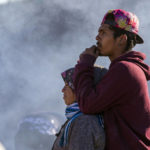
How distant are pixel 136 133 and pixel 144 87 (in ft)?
0.93

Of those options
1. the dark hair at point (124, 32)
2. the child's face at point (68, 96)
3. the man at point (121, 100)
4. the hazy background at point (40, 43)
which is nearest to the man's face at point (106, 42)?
the dark hair at point (124, 32)

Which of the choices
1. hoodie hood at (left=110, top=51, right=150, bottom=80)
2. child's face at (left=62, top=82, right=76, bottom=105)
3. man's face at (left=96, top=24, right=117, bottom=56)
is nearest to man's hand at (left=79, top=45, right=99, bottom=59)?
man's face at (left=96, top=24, right=117, bottom=56)

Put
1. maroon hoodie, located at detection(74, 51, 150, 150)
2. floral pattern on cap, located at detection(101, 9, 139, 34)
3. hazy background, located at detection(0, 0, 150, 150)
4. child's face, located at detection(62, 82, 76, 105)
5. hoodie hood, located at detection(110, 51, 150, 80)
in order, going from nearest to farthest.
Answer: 1. maroon hoodie, located at detection(74, 51, 150, 150)
2. hoodie hood, located at detection(110, 51, 150, 80)
3. floral pattern on cap, located at detection(101, 9, 139, 34)
4. child's face, located at detection(62, 82, 76, 105)
5. hazy background, located at detection(0, 0, 150, 150)

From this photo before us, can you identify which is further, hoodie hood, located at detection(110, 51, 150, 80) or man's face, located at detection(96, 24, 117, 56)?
man's face, located at detection(96, 24, 117, 56)

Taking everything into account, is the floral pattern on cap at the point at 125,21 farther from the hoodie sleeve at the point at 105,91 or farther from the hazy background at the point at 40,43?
the hazy background at the point at 40,43

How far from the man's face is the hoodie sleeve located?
9.1 inches

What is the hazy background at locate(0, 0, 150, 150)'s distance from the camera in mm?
21656

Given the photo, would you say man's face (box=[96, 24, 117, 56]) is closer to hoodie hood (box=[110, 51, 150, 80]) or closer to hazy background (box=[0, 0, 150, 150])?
hoodie hood (box=[110, 51, 150, 80])

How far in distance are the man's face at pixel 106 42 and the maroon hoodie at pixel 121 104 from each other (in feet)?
0.66

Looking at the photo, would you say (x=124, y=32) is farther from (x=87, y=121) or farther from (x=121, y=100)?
(x=87, y=121)

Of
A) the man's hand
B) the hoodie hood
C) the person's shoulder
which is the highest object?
the man's hand

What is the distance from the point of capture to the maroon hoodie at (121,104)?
2.15 metres

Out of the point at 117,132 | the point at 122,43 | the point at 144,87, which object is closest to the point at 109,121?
the point at 117,132

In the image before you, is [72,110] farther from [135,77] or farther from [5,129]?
[5,129]
